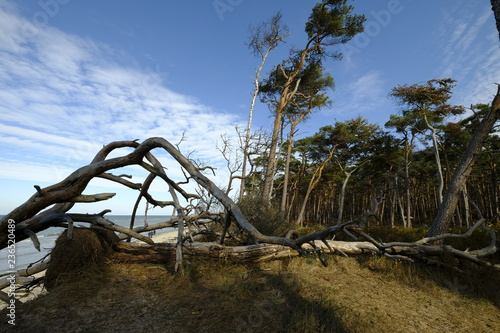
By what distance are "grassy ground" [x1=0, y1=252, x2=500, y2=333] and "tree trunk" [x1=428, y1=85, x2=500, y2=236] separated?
1.40 meters

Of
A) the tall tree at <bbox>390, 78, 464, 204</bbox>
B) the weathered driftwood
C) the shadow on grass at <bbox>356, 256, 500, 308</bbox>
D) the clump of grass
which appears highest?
the tall tree at <bbox>390, 78, 464, 204</bbox>

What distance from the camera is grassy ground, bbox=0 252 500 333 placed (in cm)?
308

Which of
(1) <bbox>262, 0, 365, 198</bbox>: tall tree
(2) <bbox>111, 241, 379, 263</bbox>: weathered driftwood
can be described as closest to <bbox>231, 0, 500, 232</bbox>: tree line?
(1) <bbox>262, 0, 365, 198</bbox>: tall tree

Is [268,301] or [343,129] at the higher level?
[343,129]

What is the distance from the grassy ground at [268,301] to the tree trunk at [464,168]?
140cm

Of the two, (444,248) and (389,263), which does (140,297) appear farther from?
(444,248)

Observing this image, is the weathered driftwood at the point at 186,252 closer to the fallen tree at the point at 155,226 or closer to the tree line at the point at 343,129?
the fallen tree at the point at 155,226

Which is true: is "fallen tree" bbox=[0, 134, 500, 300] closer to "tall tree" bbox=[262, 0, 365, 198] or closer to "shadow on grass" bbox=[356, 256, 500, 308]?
"shadow on grass" bbox=[356, 256, 500, 308]

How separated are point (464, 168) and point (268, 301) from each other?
6135 mm

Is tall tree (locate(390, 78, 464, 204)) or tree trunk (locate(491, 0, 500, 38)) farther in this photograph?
tall tree (locate(390, 78, 464, 204))

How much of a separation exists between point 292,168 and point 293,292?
77.0ft

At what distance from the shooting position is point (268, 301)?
140 inches

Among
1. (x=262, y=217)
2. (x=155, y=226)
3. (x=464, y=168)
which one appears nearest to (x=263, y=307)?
(x=155, y=226)

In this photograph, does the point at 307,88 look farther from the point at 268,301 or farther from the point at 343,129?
the point at 268,301
